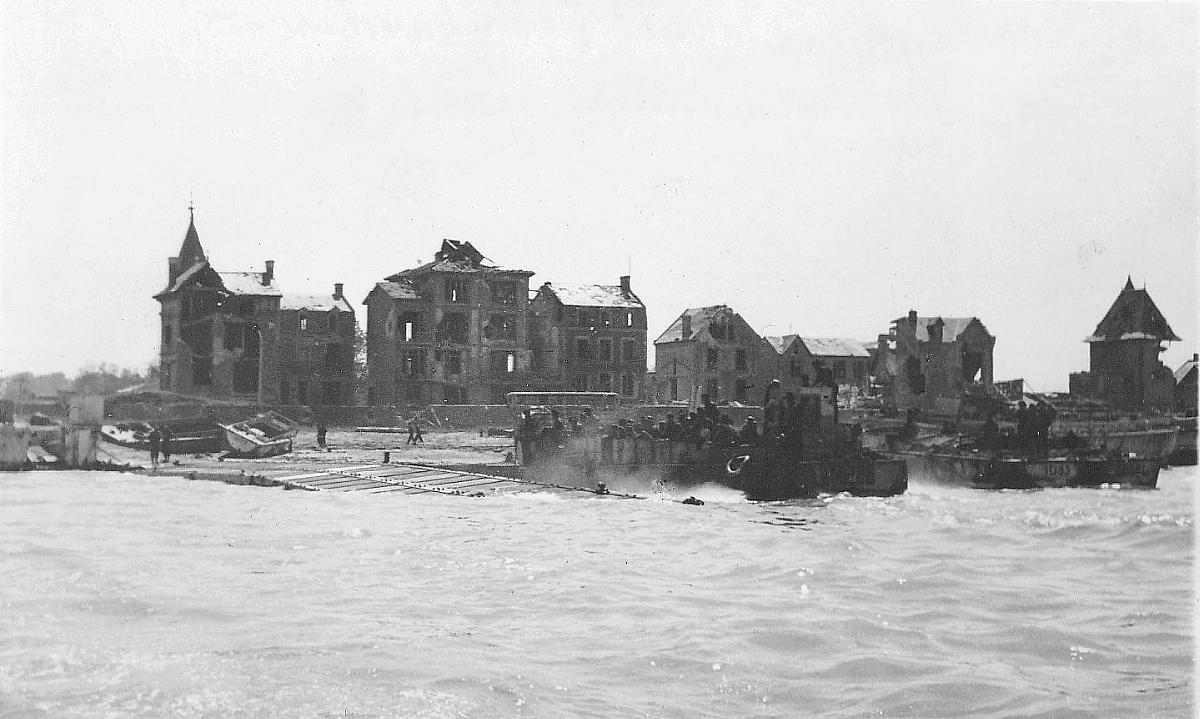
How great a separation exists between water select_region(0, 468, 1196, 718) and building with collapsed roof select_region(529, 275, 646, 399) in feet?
14.1

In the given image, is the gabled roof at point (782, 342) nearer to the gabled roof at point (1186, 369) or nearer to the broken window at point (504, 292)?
the broken window at point (504, 292)

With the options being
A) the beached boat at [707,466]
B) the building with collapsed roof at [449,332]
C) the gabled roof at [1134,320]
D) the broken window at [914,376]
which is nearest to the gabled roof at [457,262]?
the building with collapsed roof at [449,332]

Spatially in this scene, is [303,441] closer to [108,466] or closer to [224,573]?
[108,466]

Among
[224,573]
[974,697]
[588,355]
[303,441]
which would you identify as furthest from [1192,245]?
[588,355]

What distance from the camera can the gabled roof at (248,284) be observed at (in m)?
7.62

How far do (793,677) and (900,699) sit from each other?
56cm

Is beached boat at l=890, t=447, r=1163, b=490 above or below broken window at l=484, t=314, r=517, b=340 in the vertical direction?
below

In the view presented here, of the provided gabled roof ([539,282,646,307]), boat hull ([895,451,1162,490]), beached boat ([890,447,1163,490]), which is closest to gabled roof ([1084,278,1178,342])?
gabled roof ([539,282,646,307])

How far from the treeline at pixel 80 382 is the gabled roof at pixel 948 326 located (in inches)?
257

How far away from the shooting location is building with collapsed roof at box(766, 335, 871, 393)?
36.5 feet

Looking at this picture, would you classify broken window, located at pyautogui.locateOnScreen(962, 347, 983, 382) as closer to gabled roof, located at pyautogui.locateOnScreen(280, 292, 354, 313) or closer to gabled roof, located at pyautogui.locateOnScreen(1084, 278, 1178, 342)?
gabled roof, located at pyautogui.locateOnScreen(1084, 278, 1178, 342)

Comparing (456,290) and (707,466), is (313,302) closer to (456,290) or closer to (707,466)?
(456,290)

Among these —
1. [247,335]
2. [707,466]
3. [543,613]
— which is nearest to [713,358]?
[707,466]

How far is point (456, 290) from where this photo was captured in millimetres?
12328
